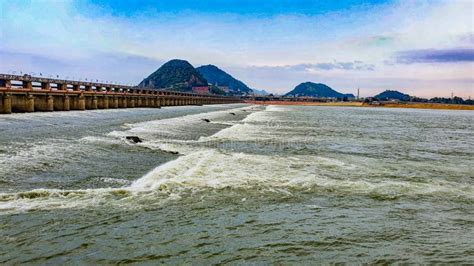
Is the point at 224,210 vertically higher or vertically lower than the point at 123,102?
lower

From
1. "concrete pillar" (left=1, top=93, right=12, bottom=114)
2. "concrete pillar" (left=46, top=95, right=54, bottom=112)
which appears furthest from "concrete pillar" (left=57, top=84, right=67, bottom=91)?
"concrete pillar" (left=1, top=93, right=12, bottom=114)

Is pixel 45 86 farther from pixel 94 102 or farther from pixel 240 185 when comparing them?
pixel 240 185

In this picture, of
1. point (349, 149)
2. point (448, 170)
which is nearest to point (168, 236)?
point (448, 170)

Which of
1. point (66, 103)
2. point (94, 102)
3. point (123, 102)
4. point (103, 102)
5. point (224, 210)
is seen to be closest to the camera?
point (224, 210)

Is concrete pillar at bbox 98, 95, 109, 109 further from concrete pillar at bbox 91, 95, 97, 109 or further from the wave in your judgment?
the wave

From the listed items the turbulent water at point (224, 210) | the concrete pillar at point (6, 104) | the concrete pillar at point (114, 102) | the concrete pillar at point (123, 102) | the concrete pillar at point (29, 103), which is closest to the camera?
the turbulent water at point (224, 210)

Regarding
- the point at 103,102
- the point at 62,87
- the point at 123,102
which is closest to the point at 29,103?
the point at 62,87

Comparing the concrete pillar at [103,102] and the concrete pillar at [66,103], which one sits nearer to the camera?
the concrete pillar at [66,103]

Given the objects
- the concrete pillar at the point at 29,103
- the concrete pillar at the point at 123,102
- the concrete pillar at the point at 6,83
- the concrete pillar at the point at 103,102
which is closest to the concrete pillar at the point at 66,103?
the concrete pillar at the point at 29,103

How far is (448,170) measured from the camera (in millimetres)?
17109

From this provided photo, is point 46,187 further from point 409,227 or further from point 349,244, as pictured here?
point 409,227

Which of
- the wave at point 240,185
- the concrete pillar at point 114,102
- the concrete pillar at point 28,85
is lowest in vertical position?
the wave at point 240,185

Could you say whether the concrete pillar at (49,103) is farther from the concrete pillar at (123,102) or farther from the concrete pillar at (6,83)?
the concrete pillar at (123,102)

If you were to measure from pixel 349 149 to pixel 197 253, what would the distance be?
19.3m
